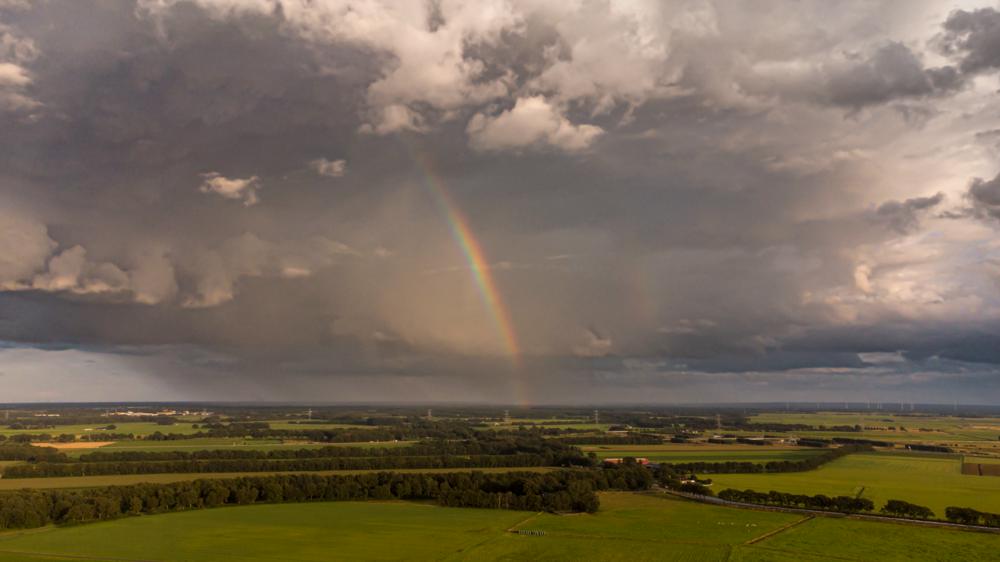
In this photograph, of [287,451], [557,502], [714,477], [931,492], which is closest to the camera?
[557,502]

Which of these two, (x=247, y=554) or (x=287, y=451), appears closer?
(x=247, y=554)

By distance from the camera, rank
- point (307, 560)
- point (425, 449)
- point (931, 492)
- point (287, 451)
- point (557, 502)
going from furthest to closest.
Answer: point (425, 449) < point (287, 451) < point (931, 492) < point (557, 502) < point (307, 560)

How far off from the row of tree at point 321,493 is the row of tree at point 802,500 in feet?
70.4

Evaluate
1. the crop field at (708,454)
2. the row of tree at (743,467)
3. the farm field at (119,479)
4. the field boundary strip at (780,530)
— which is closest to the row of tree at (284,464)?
the farm field at (119,479)

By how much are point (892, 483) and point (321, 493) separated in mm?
102018

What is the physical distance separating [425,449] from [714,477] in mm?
81353

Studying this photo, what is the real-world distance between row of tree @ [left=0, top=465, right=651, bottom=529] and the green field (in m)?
24.7

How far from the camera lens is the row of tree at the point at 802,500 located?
102062 millimetres

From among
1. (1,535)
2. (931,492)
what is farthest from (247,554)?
(931,492)

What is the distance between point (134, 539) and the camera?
8350cm

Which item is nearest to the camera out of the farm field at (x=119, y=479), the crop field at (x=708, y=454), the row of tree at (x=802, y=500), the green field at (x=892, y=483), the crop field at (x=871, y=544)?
the crop field at (x=871, y=544)

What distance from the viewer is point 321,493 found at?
391ft

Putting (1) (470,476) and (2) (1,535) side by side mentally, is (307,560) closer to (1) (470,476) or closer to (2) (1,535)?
(2) (1,535)

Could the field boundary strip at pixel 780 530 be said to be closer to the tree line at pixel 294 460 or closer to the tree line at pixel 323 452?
the tree line at pixel 294 460
